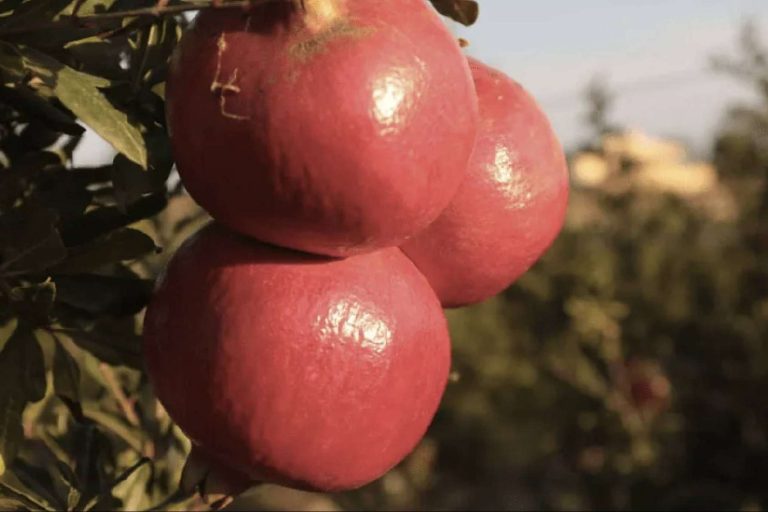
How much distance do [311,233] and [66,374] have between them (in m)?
0.26

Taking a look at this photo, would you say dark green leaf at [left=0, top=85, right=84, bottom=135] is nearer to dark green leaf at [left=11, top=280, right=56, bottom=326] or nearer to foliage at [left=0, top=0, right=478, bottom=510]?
foliage at [left=0, top=0, right=478, bottom=510]

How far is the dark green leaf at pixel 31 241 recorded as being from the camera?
68 centimetres

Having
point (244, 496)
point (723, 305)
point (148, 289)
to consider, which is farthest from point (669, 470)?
point (148, 289)

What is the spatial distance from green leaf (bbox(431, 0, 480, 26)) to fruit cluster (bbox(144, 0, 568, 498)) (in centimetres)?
6

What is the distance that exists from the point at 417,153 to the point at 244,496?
556 mm

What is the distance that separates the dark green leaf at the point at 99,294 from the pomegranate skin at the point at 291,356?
94mm

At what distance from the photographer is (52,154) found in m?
0.79

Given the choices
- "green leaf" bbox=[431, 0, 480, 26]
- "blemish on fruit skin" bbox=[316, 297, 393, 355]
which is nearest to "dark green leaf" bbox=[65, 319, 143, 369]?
"blemish on fruit skin" bbox=[316, 297, 393, 355]

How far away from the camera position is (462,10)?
71cm

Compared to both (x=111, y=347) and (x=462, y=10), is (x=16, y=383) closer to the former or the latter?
(x=111, y=347)

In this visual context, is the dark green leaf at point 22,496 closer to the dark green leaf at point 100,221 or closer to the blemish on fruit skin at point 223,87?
the dark green leaf at point 100,221

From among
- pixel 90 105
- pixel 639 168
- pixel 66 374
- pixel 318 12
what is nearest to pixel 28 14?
pixel 90 105

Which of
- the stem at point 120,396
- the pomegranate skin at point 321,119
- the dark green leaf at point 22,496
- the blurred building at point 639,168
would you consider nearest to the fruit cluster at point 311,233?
the pomegranate skin at point 321,119

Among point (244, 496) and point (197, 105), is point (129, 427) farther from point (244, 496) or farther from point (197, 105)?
point (197, 105)
